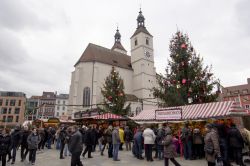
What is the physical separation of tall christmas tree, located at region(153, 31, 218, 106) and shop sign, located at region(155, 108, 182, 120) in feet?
11.5

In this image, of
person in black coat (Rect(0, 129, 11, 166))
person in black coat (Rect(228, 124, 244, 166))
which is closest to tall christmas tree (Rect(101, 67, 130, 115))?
person in black coat (Rect(228, 124, 244, 166))

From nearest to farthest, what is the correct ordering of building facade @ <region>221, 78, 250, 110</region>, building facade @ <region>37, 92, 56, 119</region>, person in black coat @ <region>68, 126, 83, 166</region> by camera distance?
person in black coat @ <region>68, 126, 83, 166</region> < building facade @ <region>221, 78, 250, 110</region> < building facade @ <region>37, 92, 56, 119</region>

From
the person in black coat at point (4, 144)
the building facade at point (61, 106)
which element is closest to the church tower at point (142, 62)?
the person in black coat at point (4, 144)

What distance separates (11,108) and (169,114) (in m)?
73.3

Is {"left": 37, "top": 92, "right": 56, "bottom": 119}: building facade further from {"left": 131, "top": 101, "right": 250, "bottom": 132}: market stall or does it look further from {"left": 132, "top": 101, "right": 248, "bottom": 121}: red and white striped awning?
{"left": 132, "top": 101, "right": 248, "bottom": 121}: red and white striped awning

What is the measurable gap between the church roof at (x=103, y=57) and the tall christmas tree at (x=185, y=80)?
96.5 ft

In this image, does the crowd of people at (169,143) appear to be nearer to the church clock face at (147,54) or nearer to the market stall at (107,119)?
the market stall at (107,119)

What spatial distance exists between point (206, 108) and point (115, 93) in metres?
16.8

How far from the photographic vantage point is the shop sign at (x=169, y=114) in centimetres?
1332

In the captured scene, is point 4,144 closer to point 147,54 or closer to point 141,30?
point 147,54

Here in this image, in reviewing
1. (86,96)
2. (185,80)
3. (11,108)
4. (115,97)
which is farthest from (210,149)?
(11,108)

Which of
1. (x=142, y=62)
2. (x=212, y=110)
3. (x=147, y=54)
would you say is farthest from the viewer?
(x=147, y=54)

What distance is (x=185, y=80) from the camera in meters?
17.5

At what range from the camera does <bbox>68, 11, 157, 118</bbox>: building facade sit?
44.1m
